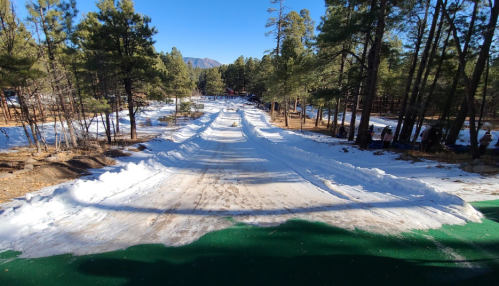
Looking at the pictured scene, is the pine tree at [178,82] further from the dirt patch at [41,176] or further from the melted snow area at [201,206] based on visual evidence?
the melted snow area at [201,206]

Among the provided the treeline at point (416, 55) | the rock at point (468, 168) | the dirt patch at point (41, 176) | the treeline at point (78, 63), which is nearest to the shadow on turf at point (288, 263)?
the dirt patch at point (41, 176)

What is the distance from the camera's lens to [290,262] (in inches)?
109

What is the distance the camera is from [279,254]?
2914 millimetres

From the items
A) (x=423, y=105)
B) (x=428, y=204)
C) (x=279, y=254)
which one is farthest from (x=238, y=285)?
(x=423, y=105)

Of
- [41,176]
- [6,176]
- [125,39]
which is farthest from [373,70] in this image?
[125,39]

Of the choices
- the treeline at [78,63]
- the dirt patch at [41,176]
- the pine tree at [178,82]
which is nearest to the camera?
the dirt patch at [41,176]

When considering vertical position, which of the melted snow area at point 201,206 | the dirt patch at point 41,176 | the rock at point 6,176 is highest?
the melted snow area at point 201,206

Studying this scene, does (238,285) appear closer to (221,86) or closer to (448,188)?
(448,188)

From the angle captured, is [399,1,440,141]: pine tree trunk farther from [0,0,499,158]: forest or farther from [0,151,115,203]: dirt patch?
[0,151,115,203]: dirt patch

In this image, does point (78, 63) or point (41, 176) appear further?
point (78, 63)

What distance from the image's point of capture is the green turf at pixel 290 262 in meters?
2.49

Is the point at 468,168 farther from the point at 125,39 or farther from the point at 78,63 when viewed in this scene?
the point at 78,63

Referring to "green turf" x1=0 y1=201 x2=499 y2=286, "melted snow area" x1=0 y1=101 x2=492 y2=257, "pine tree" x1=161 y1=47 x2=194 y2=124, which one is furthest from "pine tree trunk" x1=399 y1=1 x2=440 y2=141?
"pine tree" x1=161 y1=47 x2=194 y2=124

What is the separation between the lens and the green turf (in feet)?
8.17
